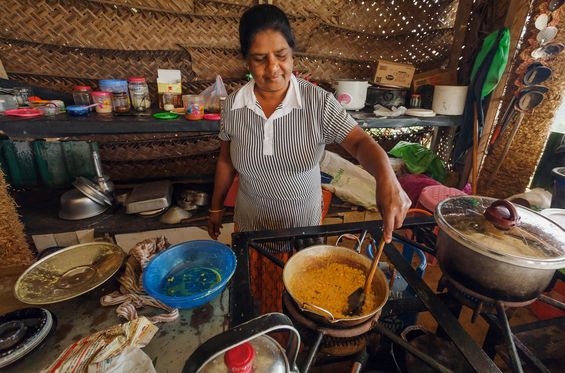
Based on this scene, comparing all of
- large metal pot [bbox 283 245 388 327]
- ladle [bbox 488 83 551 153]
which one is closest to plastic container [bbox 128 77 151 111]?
large metal pot [bbox 283 245 388 327]

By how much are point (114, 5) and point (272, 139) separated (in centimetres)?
256

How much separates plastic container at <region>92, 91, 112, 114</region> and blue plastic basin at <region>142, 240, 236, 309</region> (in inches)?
71.4

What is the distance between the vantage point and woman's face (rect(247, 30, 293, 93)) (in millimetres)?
1272

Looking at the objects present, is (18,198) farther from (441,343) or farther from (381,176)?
(441,343)

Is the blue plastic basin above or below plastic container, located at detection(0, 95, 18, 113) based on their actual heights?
below

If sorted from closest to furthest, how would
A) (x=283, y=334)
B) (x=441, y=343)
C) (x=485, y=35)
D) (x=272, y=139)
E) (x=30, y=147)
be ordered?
1. (x=441, y=343)
2. (x=283, y=334)
3. (x=272, y=139)
4. (x=30, y=147)
5. (x=485, y=35)

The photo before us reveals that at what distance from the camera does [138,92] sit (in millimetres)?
2553

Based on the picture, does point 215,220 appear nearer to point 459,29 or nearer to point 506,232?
point 506,232

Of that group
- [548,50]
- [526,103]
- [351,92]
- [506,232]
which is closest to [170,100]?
[351,92]

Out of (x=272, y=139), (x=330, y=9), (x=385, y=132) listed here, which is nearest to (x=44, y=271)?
(x=272, y=139)

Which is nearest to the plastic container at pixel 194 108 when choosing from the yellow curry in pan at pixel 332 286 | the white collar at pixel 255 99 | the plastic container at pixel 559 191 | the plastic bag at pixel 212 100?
the plastic bag at pixel 212 100

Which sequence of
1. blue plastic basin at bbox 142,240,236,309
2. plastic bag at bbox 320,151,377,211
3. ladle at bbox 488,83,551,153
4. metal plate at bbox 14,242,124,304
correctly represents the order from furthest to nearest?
plastic bag at bbox 320,151,377,211 < ladle at bbox 488,83,551,153 < metal plate at bbox 14,242,124,304 < blue plastic basin at bbox 142,240,236,309

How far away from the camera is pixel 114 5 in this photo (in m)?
2.78

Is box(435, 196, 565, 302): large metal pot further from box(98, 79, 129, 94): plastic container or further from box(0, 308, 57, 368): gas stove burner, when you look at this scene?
box(98, 79, 129, 94): plastic container
